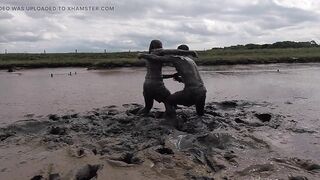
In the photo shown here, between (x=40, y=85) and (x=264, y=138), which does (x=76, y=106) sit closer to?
(x=264, y=138)

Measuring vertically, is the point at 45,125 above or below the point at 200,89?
below

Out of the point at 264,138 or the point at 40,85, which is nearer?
the point at 264,138

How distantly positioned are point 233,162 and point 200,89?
310 cm

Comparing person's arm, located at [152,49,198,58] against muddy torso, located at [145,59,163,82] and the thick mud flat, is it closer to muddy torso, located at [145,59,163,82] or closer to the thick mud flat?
muddy torso, located at [145,59,163,82]

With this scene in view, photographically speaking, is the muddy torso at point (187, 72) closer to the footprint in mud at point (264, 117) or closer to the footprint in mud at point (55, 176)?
the footprint in mud at point (264, 117)

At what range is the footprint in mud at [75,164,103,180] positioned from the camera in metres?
6.70

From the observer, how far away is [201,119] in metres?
10.7

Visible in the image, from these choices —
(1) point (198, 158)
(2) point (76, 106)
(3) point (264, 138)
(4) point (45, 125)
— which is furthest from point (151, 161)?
(2) point (76, 106)

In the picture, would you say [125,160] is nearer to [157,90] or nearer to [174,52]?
[157,90]

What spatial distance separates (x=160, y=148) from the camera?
8125 millimetres

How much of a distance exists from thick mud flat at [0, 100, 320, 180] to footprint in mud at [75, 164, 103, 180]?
15 mm

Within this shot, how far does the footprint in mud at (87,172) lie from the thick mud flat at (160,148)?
0.01m

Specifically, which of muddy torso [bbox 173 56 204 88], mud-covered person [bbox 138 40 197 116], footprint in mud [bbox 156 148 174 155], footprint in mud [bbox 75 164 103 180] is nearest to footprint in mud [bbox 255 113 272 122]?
muddy torso [bbox 173 56 204 88]

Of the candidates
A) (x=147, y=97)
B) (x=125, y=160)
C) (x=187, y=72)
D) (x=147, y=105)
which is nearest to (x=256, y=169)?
(x=125, y=160)
